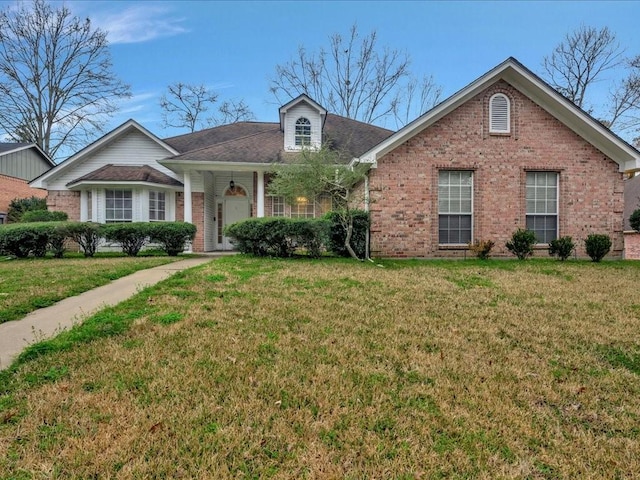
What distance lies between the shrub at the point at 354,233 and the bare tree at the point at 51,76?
927 inches

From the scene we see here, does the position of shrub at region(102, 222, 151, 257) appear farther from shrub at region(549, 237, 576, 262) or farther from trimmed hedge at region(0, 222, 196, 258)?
shrub at region(549, 237, 576, 262)

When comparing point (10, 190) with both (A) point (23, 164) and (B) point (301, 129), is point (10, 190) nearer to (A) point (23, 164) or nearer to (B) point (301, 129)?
(A) point (23, 164)

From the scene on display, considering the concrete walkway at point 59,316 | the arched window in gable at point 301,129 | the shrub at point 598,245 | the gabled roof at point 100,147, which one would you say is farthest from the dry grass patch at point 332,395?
the gabled roof at point 100,147

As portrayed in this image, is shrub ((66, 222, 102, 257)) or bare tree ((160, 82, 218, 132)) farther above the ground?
bare tree ((160, 82, 218, 132))

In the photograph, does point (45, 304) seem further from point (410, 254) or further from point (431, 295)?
point (410, 254)

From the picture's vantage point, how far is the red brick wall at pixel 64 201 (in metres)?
14.6

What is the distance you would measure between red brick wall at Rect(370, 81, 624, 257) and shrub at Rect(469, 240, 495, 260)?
28cm

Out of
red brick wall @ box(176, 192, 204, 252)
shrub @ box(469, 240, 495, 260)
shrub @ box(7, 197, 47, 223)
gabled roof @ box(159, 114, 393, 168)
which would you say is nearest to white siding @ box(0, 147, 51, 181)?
shrub @ box(7, 197, 47, 223)

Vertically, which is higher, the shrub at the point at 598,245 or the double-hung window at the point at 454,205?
the double-hung window at the point at 454,205

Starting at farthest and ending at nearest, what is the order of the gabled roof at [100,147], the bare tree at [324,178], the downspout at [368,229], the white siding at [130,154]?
the white siding at [130,154]
the gabled roof at [100,147]
the downspout at [368,229]
the bare tree at [324,178]

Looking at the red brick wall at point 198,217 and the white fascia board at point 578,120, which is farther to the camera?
the red brick wall at point 198,217

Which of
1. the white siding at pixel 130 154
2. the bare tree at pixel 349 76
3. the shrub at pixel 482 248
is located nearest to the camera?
the shrub at pixel 482 248

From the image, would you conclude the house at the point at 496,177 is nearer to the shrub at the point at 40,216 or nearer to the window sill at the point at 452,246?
the window sill at the point at 452,246

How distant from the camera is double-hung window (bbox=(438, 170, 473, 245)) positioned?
11.5 metres
